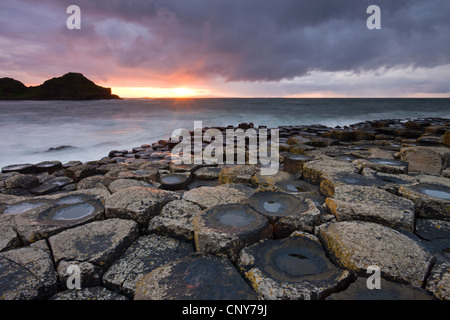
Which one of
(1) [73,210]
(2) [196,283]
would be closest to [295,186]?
(2) [196,283]

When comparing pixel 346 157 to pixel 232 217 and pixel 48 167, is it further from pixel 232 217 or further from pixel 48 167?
pixel 48 167

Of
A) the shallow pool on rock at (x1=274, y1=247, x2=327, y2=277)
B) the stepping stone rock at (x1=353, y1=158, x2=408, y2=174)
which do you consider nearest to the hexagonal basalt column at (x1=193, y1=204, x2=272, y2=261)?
the shallow pool on rock at (x1=274, y1=247, x2=327, y2=277)

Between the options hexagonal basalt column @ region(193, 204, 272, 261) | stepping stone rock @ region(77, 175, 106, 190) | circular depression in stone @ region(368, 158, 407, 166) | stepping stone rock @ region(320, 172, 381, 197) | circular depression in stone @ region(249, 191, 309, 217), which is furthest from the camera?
stepping stone rock @ region(77, 175, 106, 190)

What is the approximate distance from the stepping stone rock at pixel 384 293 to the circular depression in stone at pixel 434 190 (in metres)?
1.56

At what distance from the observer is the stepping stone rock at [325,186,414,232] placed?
2.02 metres

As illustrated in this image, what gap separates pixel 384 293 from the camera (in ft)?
4.52

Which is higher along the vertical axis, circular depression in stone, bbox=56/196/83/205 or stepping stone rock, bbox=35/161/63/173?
circular depression in stone, bbox=56/196/83/205

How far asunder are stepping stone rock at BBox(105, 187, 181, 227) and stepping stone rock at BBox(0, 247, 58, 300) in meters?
0.65

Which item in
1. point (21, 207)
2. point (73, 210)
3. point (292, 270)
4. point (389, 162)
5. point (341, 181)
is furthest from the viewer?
point (389, 162)

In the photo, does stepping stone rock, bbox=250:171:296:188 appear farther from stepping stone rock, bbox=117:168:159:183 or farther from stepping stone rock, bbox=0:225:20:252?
stepping stone rock, bbox=0:225:20:252

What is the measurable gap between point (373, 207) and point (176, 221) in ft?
6.05

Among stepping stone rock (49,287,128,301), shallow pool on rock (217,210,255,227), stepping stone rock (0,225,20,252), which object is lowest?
stepping stone rock (49,287,128,301)

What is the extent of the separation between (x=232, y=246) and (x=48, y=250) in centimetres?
150

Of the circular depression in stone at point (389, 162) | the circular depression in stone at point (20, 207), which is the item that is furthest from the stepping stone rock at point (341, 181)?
the circular depression in stone at point (20, 207)
